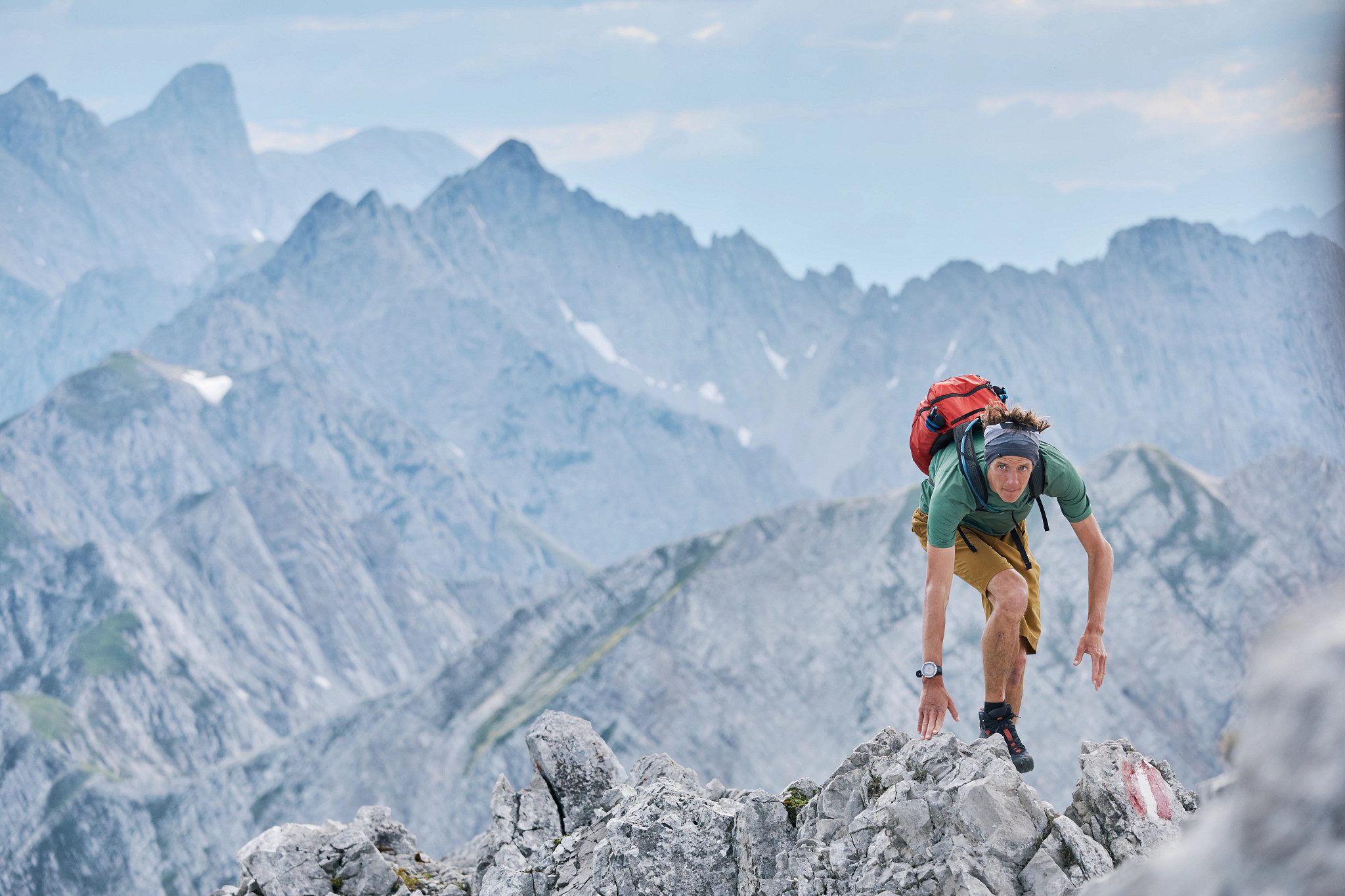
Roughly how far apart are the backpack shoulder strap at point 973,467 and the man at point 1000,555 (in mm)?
28

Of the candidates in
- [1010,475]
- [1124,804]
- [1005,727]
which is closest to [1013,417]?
[1010,475]

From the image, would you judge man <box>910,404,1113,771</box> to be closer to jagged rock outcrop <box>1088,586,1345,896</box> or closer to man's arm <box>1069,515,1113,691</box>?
man's arm <box>1069,515,1113,691</box>

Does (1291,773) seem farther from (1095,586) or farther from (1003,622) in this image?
(1095,586)

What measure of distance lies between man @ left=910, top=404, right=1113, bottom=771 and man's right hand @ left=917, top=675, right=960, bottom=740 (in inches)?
0.7

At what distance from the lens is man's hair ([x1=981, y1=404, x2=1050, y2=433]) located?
1244 centimetres

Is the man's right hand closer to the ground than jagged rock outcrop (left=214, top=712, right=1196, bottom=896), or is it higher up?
higher up

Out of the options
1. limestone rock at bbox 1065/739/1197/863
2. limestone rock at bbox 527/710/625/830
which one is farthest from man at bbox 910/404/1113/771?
limestone rock at bbox 527/710/625/830

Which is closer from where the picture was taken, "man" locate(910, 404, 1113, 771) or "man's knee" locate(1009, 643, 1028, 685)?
"man" locate(910, 404, 1113, 771)

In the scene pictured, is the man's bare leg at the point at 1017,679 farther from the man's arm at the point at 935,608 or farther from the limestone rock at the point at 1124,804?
the man's arm at the point at 935,608

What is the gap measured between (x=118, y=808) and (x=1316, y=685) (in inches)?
8687

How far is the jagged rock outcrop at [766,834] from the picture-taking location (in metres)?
12.4

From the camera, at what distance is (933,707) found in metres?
13.3

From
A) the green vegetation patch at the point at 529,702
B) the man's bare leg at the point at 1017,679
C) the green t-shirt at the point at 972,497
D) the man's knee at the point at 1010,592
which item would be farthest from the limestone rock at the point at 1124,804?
the green vegetation patch at the point at 529,702

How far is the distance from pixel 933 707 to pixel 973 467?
2690 millimetres
